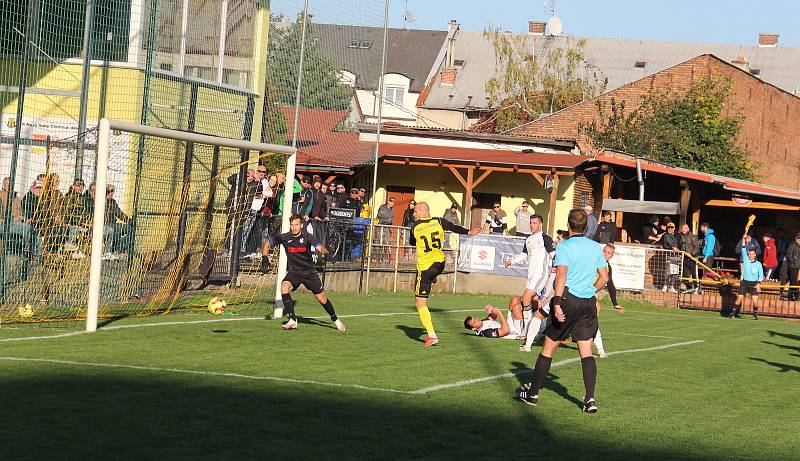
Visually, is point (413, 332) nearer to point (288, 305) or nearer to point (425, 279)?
point (288, 305)

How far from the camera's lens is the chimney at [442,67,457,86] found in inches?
2854

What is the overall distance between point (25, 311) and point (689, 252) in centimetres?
2135

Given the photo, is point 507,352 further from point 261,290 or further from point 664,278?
point 664,278

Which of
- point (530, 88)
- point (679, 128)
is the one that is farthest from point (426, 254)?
point (530, 88)

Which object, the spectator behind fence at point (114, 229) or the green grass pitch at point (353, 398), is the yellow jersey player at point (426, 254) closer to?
the green grass pitch at point (353, 398)

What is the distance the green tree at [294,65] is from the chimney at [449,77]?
48.1 meters

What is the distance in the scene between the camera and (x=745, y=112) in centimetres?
5191

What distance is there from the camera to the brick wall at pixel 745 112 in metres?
50.0

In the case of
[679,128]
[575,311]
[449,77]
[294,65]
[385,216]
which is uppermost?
[449,77]

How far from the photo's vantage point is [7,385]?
962 cm

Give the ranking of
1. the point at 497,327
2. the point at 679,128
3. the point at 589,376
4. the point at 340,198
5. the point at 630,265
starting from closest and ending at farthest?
the point at 589,376 → the point at 497,327 → the point at 340,198 → the point at 630,265 → the point at 679,128

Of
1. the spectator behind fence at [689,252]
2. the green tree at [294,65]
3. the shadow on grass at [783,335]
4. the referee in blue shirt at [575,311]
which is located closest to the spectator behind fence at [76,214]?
the green tree at [294,65]

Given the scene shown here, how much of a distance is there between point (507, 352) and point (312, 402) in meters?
5.77

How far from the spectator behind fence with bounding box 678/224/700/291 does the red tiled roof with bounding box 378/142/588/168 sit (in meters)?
6.80
